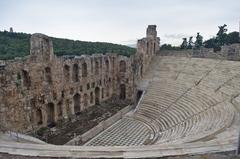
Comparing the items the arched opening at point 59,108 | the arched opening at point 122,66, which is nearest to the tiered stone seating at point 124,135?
the arched opening at point 59,108

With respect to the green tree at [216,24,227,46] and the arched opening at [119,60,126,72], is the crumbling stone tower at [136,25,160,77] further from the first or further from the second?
the green tree at [216,24,227,46]

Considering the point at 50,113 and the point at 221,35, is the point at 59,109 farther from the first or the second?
the point at 221,35

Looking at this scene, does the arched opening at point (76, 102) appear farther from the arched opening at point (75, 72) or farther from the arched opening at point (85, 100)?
the arched opening at point (75, 72)

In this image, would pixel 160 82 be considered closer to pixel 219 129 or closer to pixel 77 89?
pixel 77 89

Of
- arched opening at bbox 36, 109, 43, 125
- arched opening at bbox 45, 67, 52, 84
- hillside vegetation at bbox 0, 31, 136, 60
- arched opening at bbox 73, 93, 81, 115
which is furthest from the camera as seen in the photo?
hillside vegetation at bbox 0, 31, 136, 60

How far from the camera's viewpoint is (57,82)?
2241cm

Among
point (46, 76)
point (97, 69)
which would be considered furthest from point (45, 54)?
point (97, 69)

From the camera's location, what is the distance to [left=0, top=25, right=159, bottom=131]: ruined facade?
60.5 ft

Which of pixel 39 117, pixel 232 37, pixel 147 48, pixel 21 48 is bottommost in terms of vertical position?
pixel 39 117

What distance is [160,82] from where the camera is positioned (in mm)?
27625

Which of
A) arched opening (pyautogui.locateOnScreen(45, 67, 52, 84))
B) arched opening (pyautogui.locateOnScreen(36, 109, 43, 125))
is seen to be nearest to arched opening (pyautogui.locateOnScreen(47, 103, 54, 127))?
arched opening (pyautogui.locateOnScreen(36, 109, 43, 125))

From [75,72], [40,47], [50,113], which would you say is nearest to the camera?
[40,47]

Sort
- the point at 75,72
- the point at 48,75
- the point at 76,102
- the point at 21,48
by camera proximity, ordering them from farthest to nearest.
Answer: the point at 21,48, the point at 76,102, the point at 75,72, the point at 48,75

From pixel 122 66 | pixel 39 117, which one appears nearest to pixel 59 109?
pixel 39 117
